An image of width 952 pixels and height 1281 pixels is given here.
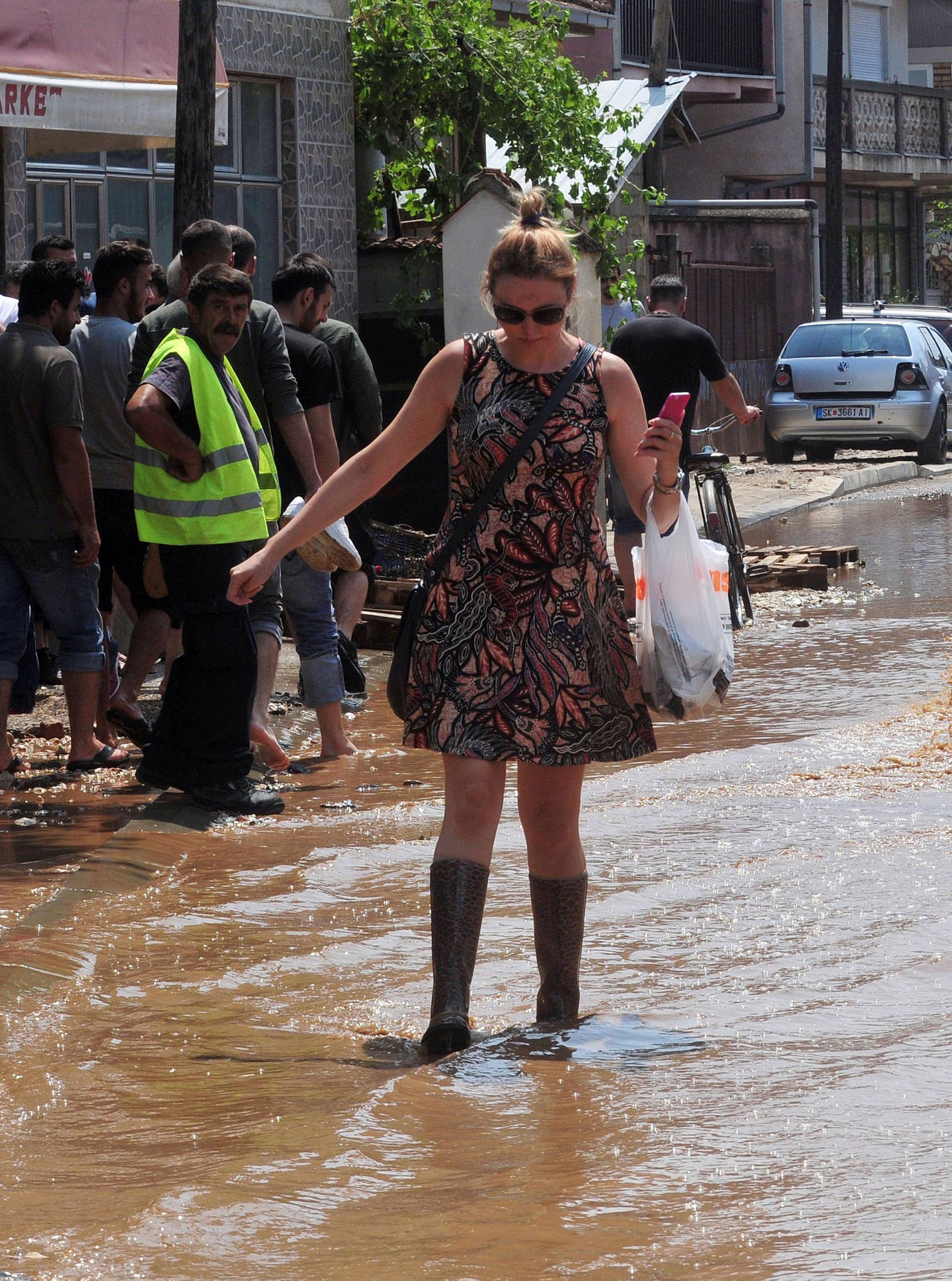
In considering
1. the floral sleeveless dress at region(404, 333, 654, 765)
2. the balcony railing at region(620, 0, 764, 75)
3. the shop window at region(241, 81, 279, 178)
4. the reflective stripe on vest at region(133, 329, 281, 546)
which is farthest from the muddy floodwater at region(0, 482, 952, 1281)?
the balcony railing at region(620, 0, 764, 75)

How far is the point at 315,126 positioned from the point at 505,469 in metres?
11.5

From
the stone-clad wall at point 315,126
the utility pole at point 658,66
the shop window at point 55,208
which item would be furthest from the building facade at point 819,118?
the shop window at point 55,208

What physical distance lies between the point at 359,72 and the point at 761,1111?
1287cm

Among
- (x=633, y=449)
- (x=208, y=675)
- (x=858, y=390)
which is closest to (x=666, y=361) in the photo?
(x=208, y=675)

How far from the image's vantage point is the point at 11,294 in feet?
31.5

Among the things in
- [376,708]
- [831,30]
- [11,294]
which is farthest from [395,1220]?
[831,30]

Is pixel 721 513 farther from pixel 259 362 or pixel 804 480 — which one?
pixel 804 480

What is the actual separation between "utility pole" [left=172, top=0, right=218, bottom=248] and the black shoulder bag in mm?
5394

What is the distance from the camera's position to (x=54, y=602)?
7.50m

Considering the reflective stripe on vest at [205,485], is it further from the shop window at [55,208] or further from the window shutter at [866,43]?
the window shutter at [866,43]

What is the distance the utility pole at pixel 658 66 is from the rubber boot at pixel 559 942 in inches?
1002

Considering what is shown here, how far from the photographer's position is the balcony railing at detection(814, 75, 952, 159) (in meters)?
40.2

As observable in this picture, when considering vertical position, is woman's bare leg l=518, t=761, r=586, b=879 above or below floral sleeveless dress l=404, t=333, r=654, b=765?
below

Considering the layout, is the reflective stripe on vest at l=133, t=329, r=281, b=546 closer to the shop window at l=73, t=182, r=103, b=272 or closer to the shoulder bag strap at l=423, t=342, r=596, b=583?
the shoulder bag strap at l=423, t=342, r=596, b=583
